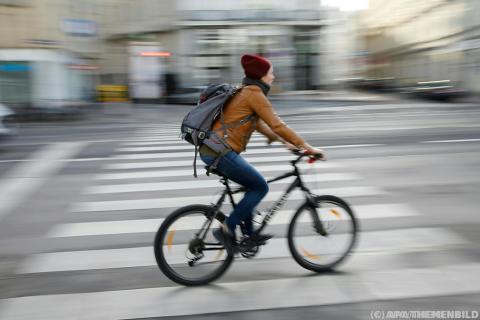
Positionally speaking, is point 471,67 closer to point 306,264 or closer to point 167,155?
point 167,155

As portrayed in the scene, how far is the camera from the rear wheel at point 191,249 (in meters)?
4.24

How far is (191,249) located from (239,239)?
14.7 inches

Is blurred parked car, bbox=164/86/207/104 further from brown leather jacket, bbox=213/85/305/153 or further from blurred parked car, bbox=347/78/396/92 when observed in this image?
brown leather jacket, bbox=213/85/305/153

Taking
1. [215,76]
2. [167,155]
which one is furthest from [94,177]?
[215,76]

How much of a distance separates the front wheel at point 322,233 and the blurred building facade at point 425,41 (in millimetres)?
28278

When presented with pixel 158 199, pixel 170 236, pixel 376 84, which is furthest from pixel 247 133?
pixel 376 84

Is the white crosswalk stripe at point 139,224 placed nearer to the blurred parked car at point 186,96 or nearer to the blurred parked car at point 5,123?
the blurred parked car at point 5,123

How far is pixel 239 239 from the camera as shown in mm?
4383

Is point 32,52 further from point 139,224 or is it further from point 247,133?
point 247,133

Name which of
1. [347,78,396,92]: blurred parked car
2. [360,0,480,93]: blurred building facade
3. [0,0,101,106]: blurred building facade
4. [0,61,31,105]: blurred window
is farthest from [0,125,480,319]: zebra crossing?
[347,78,396,92]: blurred parked car

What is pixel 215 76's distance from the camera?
4041cm

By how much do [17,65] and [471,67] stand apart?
2700 cm

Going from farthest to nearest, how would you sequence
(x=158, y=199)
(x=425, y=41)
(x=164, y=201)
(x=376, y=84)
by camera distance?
1. (x=376, y=84)
2. (x=425, y=41)
3. (x=158, y=199)
4. (x=164, y=201)

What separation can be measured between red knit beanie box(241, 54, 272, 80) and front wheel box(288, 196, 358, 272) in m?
1.10
